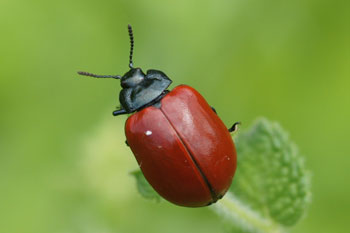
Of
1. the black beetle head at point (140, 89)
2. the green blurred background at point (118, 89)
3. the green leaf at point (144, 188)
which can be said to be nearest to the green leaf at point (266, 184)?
the green leaf at point (144, 188)

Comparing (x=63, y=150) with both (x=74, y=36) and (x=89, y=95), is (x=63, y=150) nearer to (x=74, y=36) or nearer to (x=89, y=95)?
(x=89, y=95)

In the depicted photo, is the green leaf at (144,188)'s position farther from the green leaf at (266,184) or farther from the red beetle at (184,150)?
the green leaf at (266,184)

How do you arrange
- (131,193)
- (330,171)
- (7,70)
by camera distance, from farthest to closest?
(7,70) < (330,171) < (131,193)

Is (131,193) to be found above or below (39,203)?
above

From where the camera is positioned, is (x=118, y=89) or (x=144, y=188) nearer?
(x=144, y=188)

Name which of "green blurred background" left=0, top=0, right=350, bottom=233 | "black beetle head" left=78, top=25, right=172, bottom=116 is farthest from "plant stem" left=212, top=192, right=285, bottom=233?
"green blurred background" left=0, top=0, right=350, bottom=233

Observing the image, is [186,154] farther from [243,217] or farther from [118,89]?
[118,89]

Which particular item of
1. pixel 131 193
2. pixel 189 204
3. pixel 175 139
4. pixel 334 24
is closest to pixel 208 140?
pixel 175 139

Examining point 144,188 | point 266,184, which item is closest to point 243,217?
point 266,184
